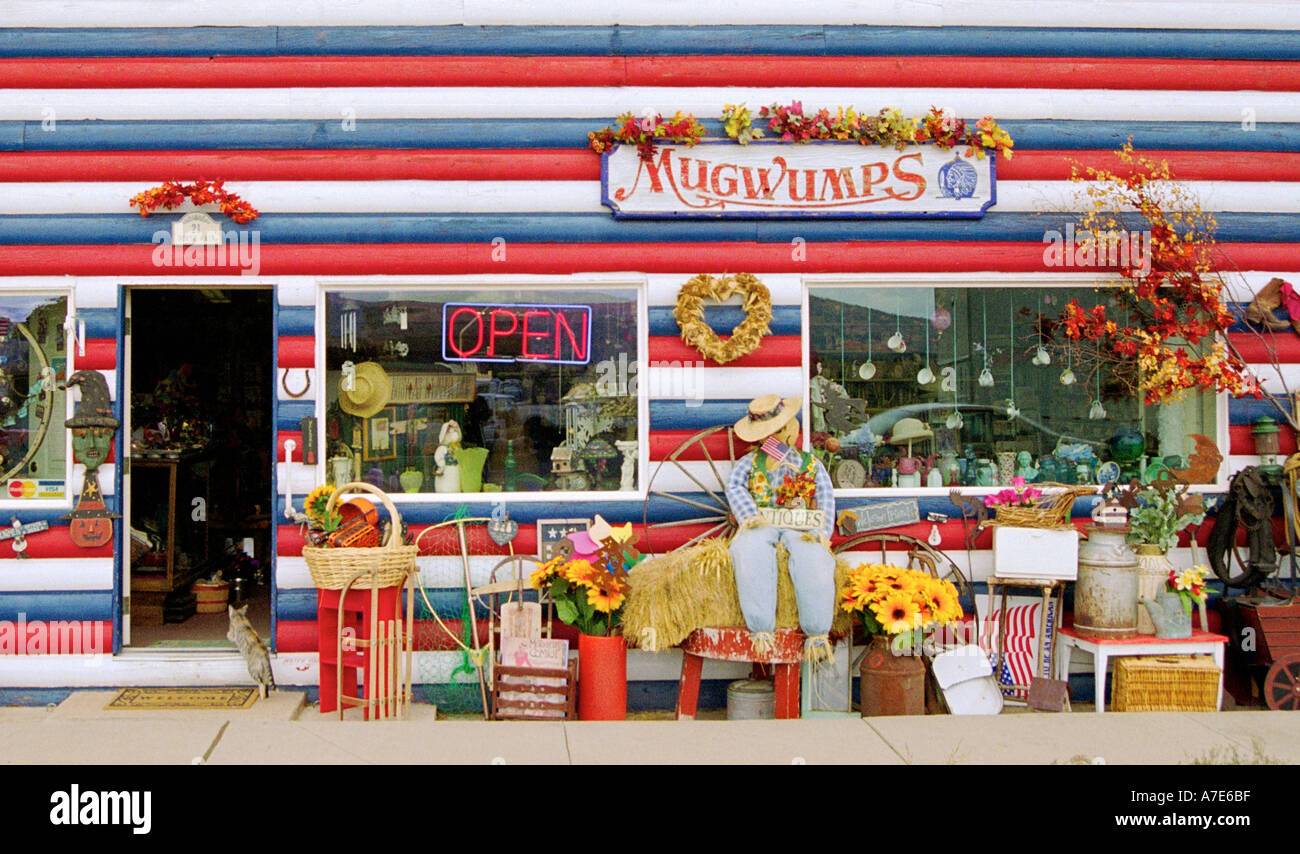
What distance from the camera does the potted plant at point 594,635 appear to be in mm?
5973

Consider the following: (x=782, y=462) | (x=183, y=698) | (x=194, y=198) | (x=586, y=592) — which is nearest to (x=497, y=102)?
(x=194, y=198)

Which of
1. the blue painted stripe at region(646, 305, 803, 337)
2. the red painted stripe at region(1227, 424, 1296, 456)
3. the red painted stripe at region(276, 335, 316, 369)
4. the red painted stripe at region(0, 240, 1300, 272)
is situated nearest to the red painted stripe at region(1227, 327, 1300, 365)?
the red painted stripe at region(1227, 424, 1296, 456)

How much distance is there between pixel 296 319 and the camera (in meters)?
6.64

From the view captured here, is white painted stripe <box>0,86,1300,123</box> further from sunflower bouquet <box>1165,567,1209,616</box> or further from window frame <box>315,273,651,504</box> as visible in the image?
sunflower bouquet <box>1165,567,1209,616</box>

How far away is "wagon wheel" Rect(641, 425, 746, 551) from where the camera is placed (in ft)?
21.7

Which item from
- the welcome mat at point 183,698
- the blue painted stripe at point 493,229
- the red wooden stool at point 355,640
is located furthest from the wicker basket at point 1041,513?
the welcome mat at point 183,698

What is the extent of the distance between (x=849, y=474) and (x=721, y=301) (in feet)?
4.90

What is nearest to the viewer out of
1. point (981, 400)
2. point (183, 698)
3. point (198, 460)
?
point (183, 698)

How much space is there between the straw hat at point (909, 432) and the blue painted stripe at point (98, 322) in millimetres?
5312

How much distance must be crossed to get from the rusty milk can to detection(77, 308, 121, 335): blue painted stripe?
21.4 ft

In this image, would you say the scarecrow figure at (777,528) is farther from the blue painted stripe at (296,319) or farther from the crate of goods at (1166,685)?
the blue painted stripe at (296,319)

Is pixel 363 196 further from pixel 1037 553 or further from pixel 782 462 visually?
pixel 1037 553

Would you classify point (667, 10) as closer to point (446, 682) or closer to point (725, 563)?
point (725, 563)

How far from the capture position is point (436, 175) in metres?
6.73
